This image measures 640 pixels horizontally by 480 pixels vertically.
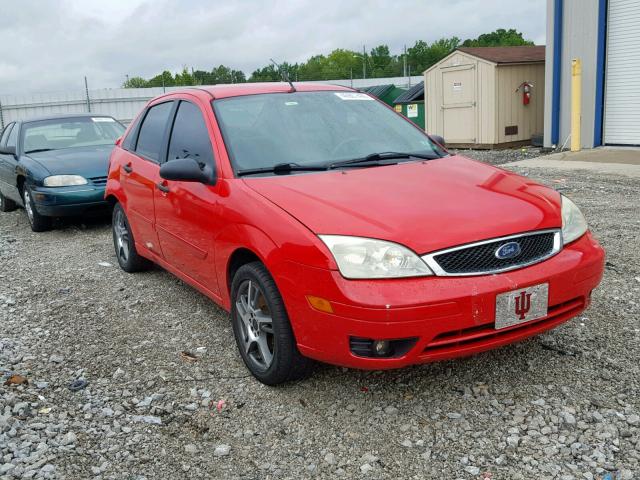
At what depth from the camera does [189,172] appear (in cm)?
383

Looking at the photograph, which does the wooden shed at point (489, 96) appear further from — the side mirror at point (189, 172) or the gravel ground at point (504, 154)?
the side mirror at point (189, 172)

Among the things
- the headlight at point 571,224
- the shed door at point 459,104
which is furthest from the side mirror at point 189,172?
the shed door at point 459,104

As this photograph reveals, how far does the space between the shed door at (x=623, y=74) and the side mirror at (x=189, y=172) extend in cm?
1144

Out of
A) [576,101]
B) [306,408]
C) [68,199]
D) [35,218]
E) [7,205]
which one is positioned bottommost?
[306,408]

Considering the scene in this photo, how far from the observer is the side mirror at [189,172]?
3.83m

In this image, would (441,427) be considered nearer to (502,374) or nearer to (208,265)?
(502,374)

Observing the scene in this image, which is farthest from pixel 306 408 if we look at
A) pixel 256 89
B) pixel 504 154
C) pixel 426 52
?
pixel 426 52

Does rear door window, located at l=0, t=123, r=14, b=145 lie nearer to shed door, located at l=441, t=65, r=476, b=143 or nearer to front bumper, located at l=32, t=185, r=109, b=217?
front bumper, located at l=32, t=185, r=109, b=217

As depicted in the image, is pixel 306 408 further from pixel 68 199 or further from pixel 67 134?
pixel 67 134

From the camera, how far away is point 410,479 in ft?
8.80

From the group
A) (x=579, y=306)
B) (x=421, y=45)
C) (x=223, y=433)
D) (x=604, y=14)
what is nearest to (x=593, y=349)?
(x=579, y=306)

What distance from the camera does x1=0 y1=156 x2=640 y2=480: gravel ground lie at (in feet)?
9.25

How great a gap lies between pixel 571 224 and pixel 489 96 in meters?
12.8

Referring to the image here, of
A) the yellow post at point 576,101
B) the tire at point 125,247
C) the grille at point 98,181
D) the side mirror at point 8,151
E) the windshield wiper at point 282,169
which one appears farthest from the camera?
the yellow post at point 576,101
